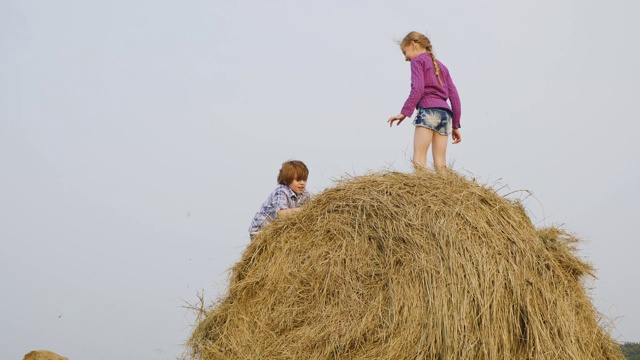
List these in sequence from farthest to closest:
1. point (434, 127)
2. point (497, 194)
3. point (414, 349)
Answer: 1. point (434, 127)
2. point (497, 194)
3. point (414, 349)

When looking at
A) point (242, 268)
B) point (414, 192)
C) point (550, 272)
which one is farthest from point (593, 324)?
point (242, 268)

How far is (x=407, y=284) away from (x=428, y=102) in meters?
2.41

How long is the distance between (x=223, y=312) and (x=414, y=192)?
1893 millimetres

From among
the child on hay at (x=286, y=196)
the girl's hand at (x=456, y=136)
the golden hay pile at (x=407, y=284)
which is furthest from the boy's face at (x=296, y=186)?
the girl's hand at (x=456, y=136)

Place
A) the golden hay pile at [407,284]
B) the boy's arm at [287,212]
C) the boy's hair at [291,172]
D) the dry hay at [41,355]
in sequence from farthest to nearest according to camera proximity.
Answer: the dry hay at [41,355]
the boy's hair at [291,172]
the boy's arm at [287,212]
the golden hay pile at [407,284]

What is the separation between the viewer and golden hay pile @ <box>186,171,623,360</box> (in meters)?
5.40

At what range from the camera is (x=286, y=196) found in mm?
7066

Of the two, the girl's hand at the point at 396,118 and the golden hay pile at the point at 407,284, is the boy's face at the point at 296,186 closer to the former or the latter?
the golden hay pile at the point at 407,284

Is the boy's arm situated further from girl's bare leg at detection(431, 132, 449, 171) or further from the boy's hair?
girl's bare leg at detection(431, 132, 449, 171)

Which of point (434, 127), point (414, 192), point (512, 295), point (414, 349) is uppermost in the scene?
point (434, 127)

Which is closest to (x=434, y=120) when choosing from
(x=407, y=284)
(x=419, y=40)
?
(x=419, y=40)

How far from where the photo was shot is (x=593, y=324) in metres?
6.37

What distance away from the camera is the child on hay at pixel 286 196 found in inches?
275

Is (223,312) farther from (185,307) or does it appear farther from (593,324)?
(593,324)
